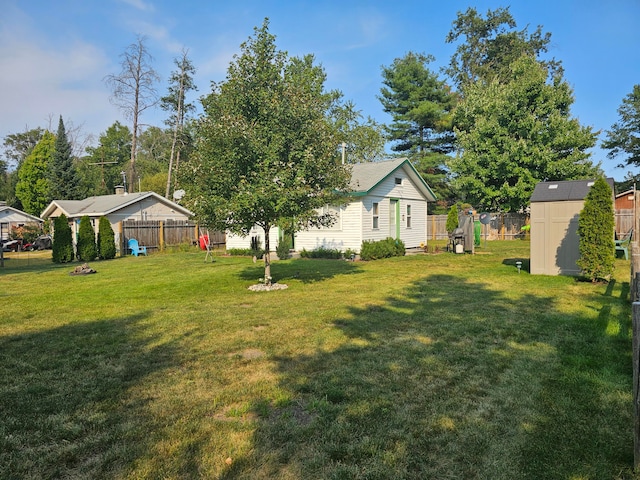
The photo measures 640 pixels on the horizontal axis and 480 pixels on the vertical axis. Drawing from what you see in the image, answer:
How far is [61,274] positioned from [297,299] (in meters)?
8.61

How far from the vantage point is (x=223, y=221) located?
8391 millimetres

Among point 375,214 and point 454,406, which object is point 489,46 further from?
point 454,406

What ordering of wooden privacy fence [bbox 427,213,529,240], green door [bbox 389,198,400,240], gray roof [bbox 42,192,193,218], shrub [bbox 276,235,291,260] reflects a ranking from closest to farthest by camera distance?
shrub [bbox 276,235,291,260], green door [bbox 389,198,400,240], gray roof [bbox 42,192,193,218], wooden privacy fence [bbox 427,213,529,240]

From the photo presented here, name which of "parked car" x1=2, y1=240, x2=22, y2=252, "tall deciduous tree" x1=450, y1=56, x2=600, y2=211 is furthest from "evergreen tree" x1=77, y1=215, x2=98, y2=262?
"tall deciduous tree" x1=450, y1=56, x2=600, y2=211

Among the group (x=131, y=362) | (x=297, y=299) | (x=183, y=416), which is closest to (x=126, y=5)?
(x=297, y=299)

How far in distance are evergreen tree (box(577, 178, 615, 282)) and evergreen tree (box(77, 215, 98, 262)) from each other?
17.0m

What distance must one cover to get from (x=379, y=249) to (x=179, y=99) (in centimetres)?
2713

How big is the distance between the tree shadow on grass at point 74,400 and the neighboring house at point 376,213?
10.6 meters

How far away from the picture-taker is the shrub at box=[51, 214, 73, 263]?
1616cm

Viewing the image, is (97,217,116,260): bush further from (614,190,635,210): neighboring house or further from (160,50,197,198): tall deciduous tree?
(614,190,635,210): neighboring house

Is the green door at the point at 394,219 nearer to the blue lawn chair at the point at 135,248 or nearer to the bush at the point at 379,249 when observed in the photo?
the bush at the point at 379,249

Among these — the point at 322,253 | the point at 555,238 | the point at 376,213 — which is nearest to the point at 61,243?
the point at 322,253

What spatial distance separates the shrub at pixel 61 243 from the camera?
53.0 ft

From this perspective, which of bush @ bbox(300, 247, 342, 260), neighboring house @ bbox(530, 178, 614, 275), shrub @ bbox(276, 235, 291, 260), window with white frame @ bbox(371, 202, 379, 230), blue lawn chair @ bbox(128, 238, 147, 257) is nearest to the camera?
neighboring house @ bbox(530, 178, 614, 275)
